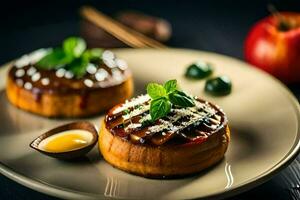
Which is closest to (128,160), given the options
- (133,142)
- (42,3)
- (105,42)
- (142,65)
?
(133,142)

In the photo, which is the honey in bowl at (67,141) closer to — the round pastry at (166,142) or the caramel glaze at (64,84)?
the round pastry at (166,142)

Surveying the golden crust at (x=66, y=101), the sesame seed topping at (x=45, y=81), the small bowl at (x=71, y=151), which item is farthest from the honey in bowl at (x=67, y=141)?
the sesame seed topping at (x=45, y=81)

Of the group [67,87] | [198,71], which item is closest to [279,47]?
[198,71]

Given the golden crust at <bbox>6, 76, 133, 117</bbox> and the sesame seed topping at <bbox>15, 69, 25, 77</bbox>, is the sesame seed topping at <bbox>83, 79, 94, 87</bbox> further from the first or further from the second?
the sesame seed topping at <bbox>15, 69, 25, 77</bbox>

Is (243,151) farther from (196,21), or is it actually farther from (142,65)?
(196,21)

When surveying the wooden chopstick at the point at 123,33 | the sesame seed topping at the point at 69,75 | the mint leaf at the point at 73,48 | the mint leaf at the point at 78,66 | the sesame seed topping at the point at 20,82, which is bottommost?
the wooden chopstick at the point at 123,33

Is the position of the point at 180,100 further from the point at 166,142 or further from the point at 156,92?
the point at 166,142

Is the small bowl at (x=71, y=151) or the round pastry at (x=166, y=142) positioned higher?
the round pastry at (x=166, y=142)

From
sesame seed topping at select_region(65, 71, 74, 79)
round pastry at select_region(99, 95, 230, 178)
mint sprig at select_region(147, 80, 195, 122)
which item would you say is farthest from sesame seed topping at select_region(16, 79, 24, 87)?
mint sprig at select_region(147, 80, 195, 122)
